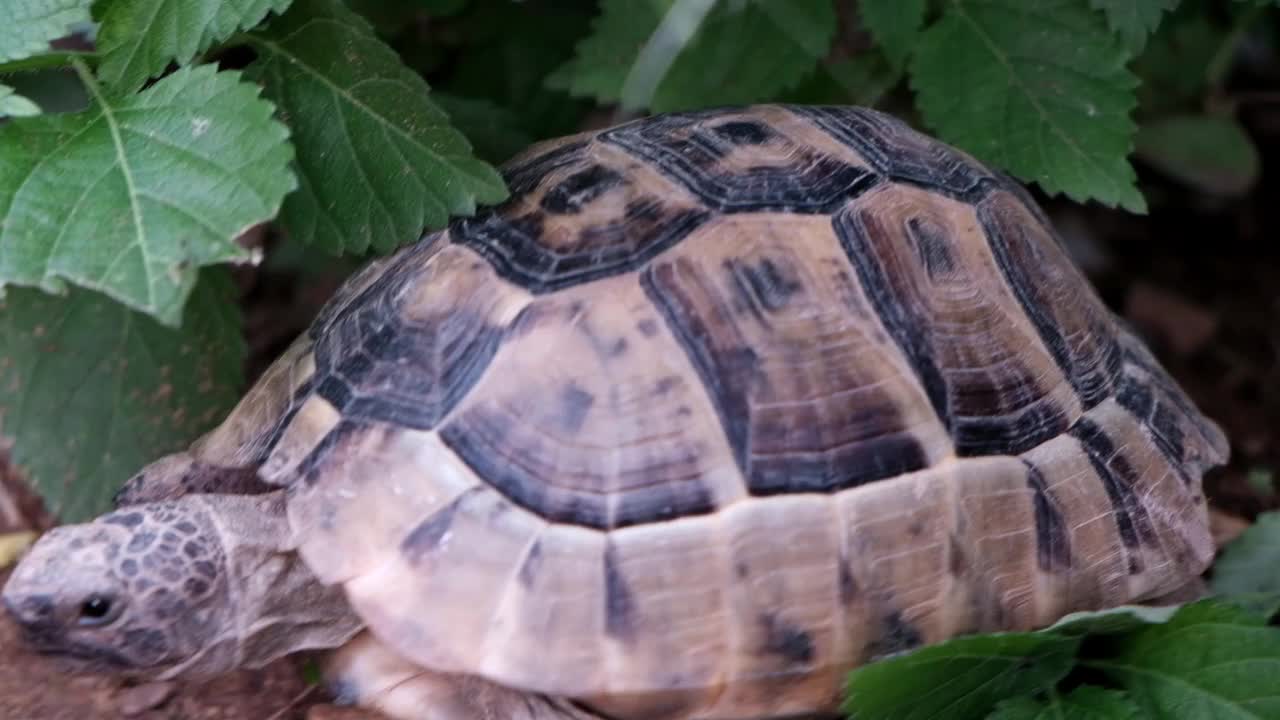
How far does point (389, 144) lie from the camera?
6.17ft

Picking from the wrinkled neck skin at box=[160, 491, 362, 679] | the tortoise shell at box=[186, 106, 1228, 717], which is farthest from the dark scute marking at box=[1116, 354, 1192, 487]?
the wrinkled neck skin at box=[160, 491, 362, 679]

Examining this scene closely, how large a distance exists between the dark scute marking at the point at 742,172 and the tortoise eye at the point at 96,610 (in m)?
0.95

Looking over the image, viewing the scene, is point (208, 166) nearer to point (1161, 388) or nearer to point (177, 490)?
point (177, 490)

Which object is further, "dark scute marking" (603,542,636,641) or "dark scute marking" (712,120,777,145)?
"dark scute marking" (712,120,777,145)

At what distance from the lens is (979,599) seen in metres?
1.78

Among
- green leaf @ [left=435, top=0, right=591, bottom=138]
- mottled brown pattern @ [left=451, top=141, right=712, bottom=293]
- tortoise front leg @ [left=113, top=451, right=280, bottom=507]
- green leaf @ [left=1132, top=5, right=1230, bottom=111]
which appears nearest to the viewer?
mottled brown pattern @ [left=451, top=141, right=712, bottom=293]

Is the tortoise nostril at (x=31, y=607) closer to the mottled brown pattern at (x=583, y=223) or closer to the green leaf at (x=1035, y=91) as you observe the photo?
the mottled brown pattern at (x=583, y=223)

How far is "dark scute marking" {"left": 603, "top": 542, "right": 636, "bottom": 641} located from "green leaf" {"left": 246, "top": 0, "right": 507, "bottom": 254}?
1.84 feet

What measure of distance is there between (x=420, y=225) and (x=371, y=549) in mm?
460

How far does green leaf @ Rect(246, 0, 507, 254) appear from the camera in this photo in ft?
6.10

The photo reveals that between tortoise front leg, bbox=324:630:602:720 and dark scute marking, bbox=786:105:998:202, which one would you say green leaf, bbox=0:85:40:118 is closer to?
tortoise front leg, bbox=324:630:602:720

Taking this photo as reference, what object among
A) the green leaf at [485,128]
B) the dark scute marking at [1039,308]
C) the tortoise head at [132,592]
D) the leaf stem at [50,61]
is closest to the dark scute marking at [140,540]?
the tortoise head at [132,592]

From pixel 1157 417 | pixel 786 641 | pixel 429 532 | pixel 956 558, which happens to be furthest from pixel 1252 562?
pixel 429 532

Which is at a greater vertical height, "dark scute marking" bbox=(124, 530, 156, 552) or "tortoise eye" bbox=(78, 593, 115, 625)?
"dark scute marking" bbox=(124, 530, 156, 552)
